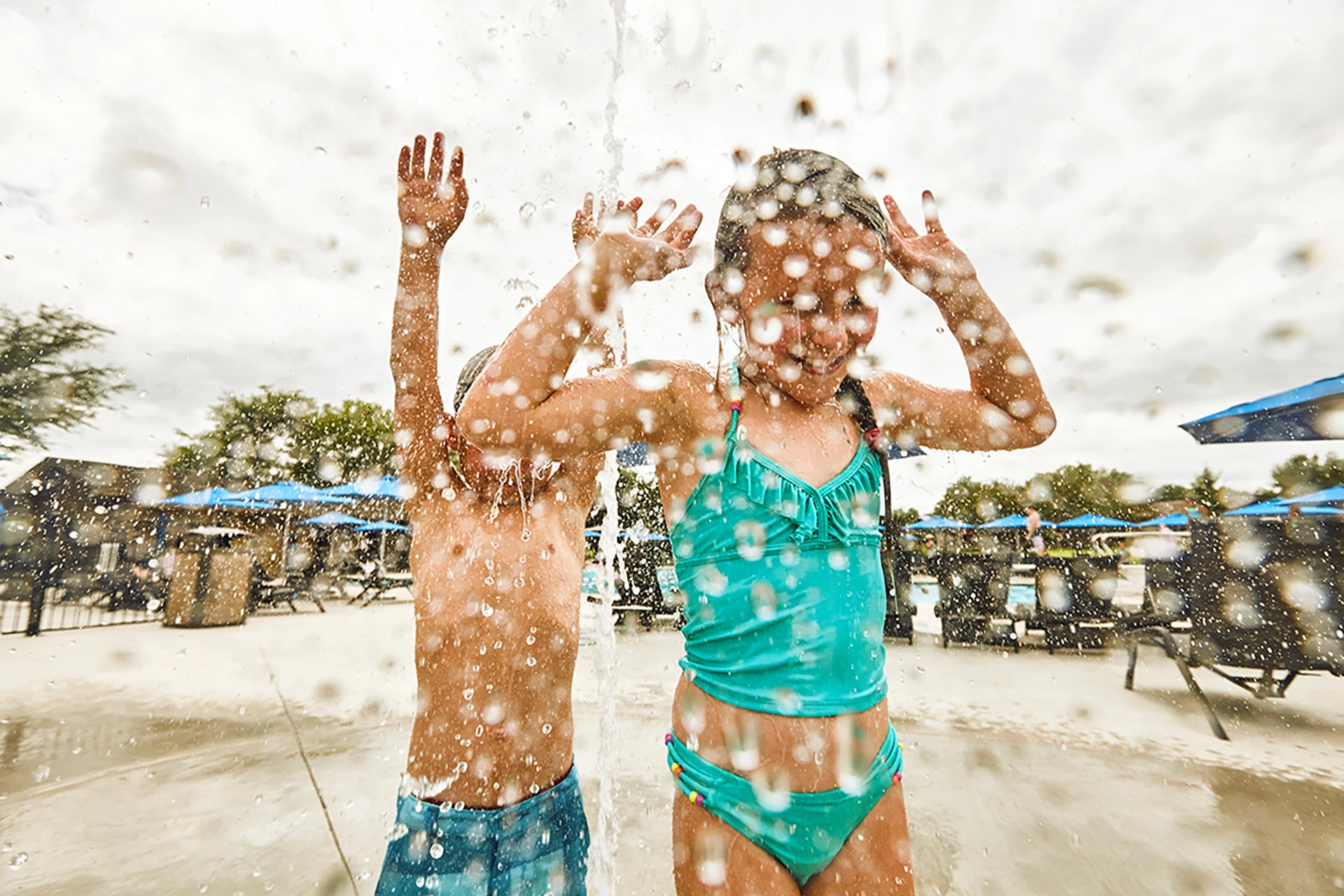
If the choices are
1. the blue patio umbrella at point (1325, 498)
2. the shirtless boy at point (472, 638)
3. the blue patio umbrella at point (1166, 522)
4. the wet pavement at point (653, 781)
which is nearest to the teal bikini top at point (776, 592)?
the shirtless boy at point (472, 638)

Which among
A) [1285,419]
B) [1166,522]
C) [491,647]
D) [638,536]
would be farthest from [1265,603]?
[1166,522]

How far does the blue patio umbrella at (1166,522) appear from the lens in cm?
1814

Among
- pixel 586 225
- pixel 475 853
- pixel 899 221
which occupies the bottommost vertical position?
pixel 475 853

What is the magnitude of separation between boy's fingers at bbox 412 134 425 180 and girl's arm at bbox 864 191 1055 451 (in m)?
1.22

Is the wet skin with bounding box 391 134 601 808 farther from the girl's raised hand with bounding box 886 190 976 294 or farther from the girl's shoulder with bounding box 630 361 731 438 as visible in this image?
the girl's raised hand with bounding box 886 190 976 294

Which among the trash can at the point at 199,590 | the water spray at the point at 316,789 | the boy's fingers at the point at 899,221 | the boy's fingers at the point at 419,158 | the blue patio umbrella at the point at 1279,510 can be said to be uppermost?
the boy's fingers at the point at 419,158

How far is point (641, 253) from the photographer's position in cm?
123

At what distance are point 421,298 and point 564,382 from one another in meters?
0.90

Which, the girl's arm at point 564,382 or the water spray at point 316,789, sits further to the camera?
the water spray at point 316,789

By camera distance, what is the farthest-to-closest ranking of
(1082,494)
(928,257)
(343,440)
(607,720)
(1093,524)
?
(1082,494) < (343,440) < (1093,524) < (607,720) < (928,257)

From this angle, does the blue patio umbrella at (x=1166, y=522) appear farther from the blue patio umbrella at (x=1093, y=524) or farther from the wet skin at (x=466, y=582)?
the wet skin at (x=466, y=582)

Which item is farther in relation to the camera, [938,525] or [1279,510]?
[938,525]

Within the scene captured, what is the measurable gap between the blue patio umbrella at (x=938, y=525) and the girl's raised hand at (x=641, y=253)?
16.7 m

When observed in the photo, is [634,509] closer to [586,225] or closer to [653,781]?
[653,781]
